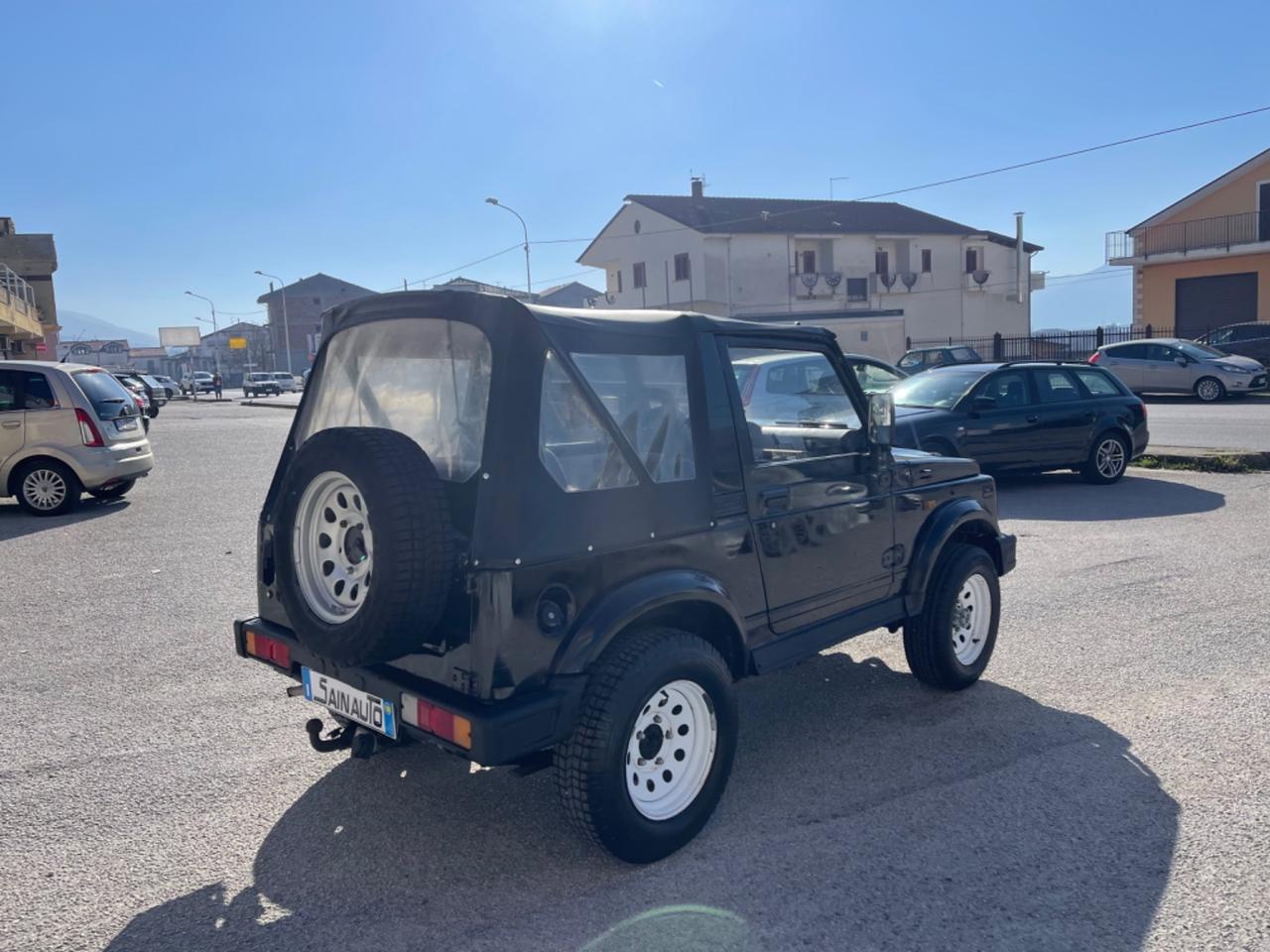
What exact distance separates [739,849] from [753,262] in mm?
47347

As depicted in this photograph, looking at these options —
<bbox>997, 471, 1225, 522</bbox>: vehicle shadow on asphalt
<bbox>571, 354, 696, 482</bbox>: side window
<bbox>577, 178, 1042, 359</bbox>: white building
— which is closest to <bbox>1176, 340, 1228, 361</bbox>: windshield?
<bbox>997, 471, 1225, 522</bbox>: vehicle shadow on asphalt

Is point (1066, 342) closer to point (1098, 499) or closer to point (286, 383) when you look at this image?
point (1098, 499)

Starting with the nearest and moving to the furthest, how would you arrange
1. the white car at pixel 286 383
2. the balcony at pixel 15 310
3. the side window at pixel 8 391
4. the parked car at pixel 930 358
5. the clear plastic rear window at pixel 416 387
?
the clear plastic rear window at pixel 416 387 < the side window at pixel 8 391 < the parked car at pixel 930 358 < the balcony at pixel 15 310 < the white car at pixel 286 383

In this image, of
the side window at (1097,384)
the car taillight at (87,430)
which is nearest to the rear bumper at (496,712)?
the car taillight at (87,430)

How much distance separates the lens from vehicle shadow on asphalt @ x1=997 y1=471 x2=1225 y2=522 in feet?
31.8

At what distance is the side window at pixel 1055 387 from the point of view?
453 inches

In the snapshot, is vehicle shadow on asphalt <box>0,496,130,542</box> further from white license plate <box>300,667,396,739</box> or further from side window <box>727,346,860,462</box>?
side window <box>727,346,860,462</box>

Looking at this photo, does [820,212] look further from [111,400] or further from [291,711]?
[291,711]

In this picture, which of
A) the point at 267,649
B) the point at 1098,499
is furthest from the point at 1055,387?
the point at 267,649

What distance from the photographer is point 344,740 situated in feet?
13.0

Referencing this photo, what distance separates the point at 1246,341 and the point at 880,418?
28.2 m

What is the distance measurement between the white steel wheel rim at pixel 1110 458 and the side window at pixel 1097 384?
602 mm

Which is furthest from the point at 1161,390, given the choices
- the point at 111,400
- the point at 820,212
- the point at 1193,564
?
the point at 820,212

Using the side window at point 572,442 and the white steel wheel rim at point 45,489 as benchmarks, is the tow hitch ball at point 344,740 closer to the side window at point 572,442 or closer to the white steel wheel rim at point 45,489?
the side window at point 572,442
